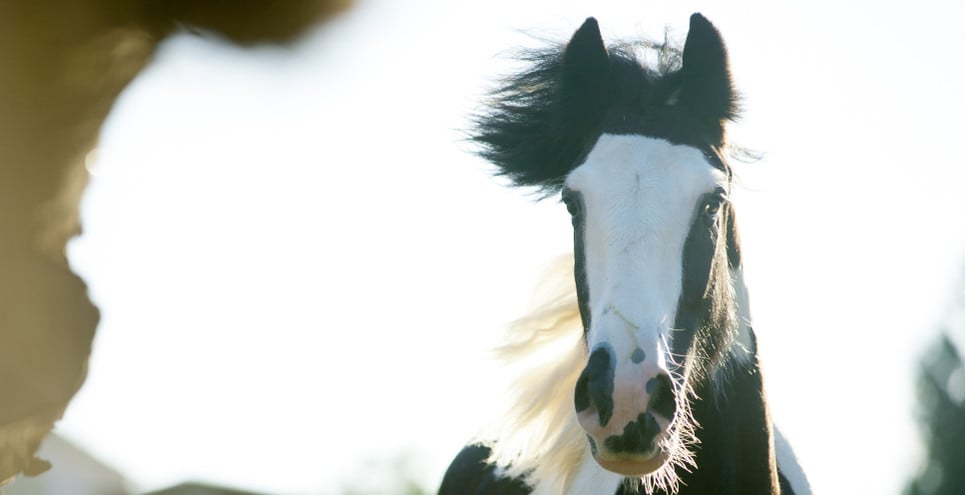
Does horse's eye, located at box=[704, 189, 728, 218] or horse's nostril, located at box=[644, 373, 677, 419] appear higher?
horse's eye, located at box=[704, 189, 728, 218]

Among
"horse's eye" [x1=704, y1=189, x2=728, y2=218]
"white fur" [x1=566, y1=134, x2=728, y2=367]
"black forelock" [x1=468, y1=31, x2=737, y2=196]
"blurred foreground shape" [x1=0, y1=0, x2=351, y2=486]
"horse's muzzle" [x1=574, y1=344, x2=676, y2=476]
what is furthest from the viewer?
"black forelock" [x1=468, y1=31, x2=737, y2=196]

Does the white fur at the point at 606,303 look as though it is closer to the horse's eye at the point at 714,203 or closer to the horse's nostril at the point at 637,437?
the horse's eye at the point at 714,203

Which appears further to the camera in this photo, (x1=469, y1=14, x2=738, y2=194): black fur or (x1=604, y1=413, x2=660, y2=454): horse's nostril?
(x1=469, y1=14, x2=738, y2=194): black fur

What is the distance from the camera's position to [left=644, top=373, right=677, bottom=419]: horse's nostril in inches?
104

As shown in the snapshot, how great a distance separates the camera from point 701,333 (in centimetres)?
306

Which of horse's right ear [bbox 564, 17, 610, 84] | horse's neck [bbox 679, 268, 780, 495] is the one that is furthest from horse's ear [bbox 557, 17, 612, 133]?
horse's neck [bbox 679, 268, 780, 495]

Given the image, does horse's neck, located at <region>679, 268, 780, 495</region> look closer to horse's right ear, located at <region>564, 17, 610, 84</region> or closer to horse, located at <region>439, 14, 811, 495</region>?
horse, located at <region>439, 14, 811, 495</region>

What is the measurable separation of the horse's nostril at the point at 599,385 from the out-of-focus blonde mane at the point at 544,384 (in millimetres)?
1024

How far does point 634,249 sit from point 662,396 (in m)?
0.44

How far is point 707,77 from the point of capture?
359 cm

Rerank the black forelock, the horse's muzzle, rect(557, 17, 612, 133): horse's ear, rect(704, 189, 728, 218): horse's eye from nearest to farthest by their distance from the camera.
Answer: the horse's muzzle < rect(704, 189, 728, 218): horse's eye < the black forelock < rect(557, 17, 612, 133): horse's ear

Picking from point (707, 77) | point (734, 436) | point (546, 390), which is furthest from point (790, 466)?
point (707, 77)

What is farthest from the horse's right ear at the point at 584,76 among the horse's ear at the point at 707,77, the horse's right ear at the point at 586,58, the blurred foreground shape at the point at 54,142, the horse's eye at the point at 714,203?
the blurred foreground shape at the point at 54,142

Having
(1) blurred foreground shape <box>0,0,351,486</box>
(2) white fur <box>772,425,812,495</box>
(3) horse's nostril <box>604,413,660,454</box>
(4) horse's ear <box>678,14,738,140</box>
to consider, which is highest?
(1) blurred foreground shape <box>0,0,351,486</box>
